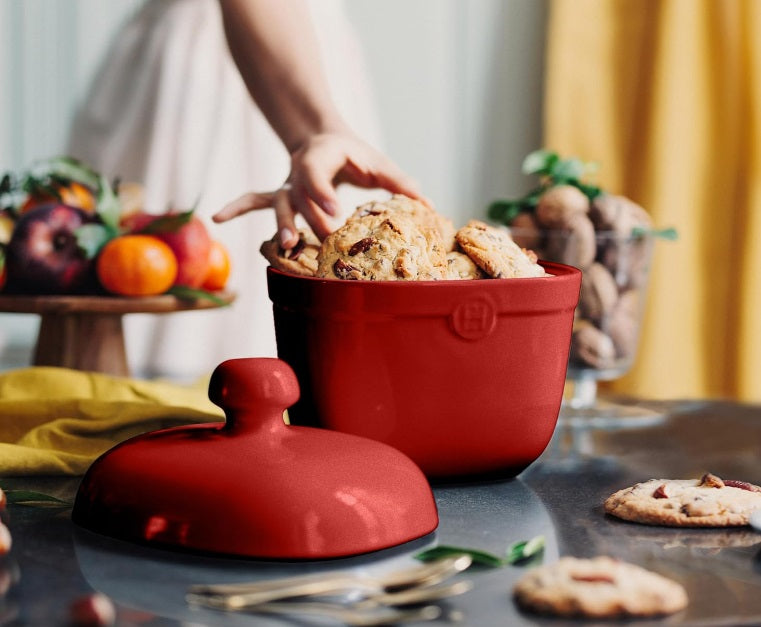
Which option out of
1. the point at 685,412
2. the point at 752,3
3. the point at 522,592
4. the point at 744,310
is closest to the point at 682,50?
the point at 752,3

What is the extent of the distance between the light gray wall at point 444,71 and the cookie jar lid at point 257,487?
242 centimetres

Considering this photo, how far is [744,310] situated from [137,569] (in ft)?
7.98

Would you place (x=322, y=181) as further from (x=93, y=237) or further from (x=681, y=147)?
(x=681, y=147)

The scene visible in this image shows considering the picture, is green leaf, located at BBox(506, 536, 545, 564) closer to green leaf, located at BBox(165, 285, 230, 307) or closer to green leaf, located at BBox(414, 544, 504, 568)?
green leaf, located at BBox(414, 544, 504, 568)

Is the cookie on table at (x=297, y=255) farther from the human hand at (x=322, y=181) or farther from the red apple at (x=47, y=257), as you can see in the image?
the red apple at (x=47, y=257)

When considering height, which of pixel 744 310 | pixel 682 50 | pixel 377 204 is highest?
pixel 682 50

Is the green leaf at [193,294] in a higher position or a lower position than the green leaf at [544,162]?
lower

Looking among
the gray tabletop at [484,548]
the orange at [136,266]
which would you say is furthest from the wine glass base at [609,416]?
the orange at [136,266]

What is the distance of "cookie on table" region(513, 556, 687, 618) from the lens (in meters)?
0.58

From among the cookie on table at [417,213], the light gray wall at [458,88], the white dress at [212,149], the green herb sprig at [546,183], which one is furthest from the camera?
the light gray wall at [458,88]

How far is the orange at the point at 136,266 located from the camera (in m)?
1.40

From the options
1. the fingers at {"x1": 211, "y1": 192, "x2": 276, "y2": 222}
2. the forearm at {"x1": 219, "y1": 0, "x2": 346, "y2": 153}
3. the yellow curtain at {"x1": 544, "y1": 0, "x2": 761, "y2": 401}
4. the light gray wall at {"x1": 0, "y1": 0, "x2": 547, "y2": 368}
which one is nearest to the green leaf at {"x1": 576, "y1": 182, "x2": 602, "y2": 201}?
the forearm at {"x1": 219, "y1": 0, "x2": 346, "y2": 153}

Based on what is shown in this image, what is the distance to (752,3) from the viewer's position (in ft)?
8.95

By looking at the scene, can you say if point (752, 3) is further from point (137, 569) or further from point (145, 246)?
point (137, 569)
